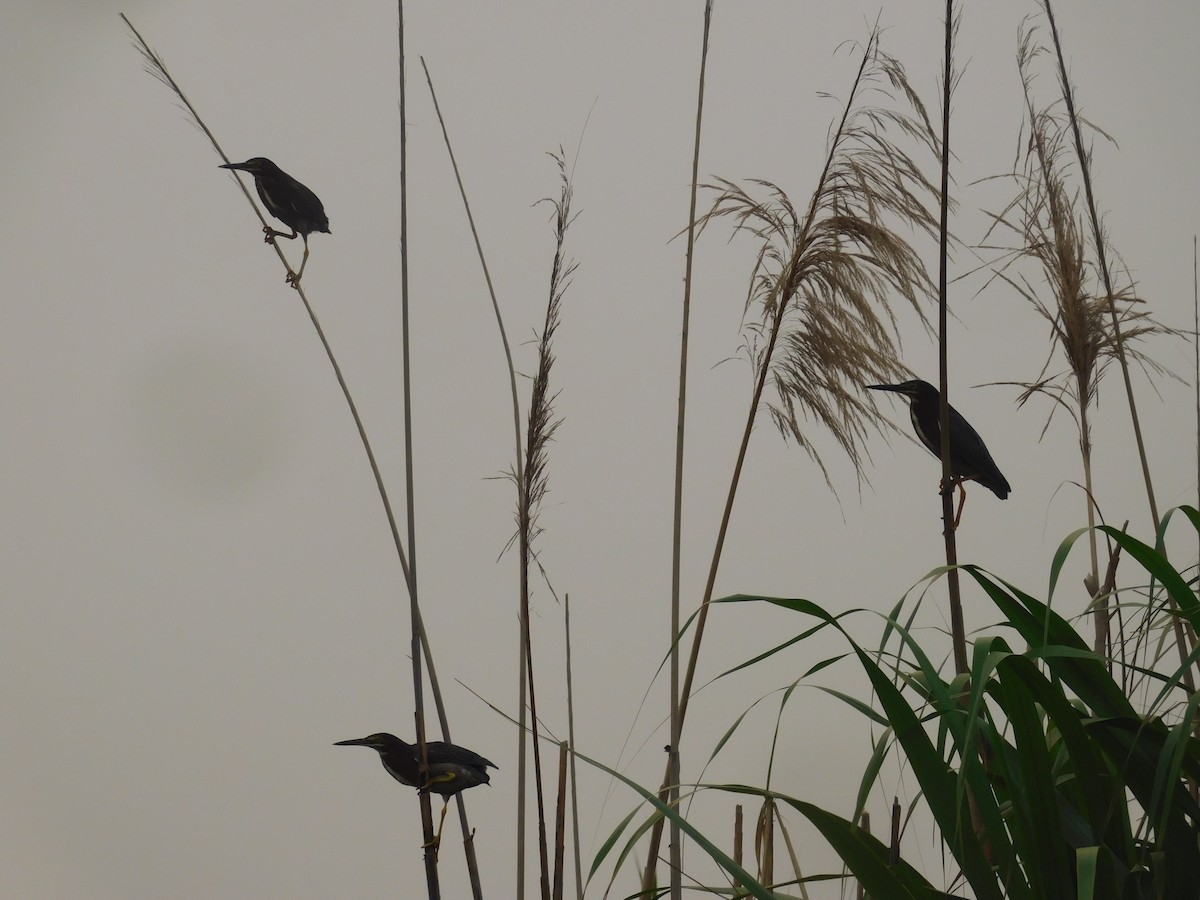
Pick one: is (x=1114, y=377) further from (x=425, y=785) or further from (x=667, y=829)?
(x=425, y=785)

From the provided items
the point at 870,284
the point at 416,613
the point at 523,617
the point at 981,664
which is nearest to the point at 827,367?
the point at 870,284

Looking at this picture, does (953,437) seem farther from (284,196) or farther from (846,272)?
(284,196)

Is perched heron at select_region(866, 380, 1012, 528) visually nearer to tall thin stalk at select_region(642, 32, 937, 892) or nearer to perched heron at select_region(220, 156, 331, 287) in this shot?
tall thin stalk at select_region(642, 32, 937, 892)

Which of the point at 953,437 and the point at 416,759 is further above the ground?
the point at 953,437

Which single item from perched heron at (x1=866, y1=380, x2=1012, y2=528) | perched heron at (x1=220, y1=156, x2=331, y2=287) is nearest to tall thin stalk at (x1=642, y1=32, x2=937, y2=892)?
perched heron at (x1=866, y1=380, x2=1012, y2=528)

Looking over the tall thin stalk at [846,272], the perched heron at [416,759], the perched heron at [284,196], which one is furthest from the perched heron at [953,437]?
the perched heron at [284,196]

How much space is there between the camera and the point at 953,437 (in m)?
1.60

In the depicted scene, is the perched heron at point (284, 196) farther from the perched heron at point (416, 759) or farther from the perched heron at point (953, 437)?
the perched heron at point (953, 437)

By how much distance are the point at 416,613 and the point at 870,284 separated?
0.75m

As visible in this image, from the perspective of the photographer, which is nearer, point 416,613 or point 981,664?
point 981,664

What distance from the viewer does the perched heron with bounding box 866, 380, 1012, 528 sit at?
5.00 ft

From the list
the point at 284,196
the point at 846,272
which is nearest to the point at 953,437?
the point at 846,272

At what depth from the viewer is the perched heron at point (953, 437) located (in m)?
1.52

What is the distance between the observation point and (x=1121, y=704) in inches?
33.1
